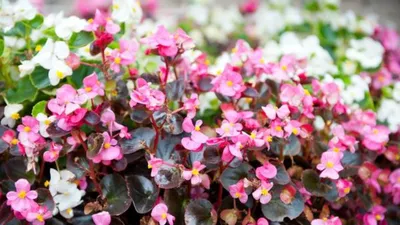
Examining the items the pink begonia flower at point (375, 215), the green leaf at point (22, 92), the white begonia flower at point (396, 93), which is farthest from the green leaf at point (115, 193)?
the white begonia flower at point (396, 93)

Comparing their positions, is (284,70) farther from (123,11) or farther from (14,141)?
(14,141)

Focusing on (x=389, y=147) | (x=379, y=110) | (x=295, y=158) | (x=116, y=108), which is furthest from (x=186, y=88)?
(x=379, y=110)

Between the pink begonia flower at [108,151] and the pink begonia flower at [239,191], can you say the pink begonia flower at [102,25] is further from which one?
the pink begonia flower at [239,191]

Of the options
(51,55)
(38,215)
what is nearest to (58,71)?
(51,55)

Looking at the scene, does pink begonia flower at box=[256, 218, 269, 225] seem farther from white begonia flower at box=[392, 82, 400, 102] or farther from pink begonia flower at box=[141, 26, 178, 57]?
white begonia flower at box=[392, 82, 400, 102]

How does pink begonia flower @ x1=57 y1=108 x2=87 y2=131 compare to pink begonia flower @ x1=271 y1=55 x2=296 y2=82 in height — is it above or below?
above

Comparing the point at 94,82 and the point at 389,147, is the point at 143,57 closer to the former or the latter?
the point at 94,82

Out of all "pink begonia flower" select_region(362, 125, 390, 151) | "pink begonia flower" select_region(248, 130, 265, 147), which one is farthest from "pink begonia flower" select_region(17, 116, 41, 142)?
"pink begonia flower" select_region(362, 125, 390, 151)
